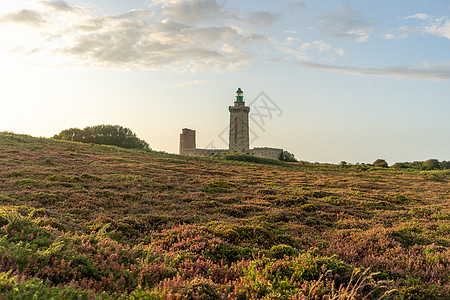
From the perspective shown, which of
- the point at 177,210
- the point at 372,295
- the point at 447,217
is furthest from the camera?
the point at 447,217

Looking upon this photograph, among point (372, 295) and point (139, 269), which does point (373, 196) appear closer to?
point (372, 295)

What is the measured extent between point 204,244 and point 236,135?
95.5m

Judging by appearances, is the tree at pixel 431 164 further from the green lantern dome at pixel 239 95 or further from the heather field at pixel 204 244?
the heather field at pixel 204 244

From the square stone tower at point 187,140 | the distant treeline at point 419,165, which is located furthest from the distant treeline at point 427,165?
the square stone tower at point 187,140

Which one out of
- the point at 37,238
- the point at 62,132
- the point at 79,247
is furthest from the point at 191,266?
the point at 62,132

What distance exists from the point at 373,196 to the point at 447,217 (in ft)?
24.4

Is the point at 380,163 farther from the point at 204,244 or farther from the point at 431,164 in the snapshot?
the point at 204,244

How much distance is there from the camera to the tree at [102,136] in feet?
277

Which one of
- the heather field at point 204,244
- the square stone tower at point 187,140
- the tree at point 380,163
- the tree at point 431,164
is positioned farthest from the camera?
the square stone tower at point 187,140

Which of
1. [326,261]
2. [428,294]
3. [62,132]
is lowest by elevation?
[428,294]

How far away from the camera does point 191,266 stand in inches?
312

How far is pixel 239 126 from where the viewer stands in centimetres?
10375

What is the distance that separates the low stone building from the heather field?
261 feet

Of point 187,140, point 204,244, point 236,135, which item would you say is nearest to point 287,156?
point 236,135
